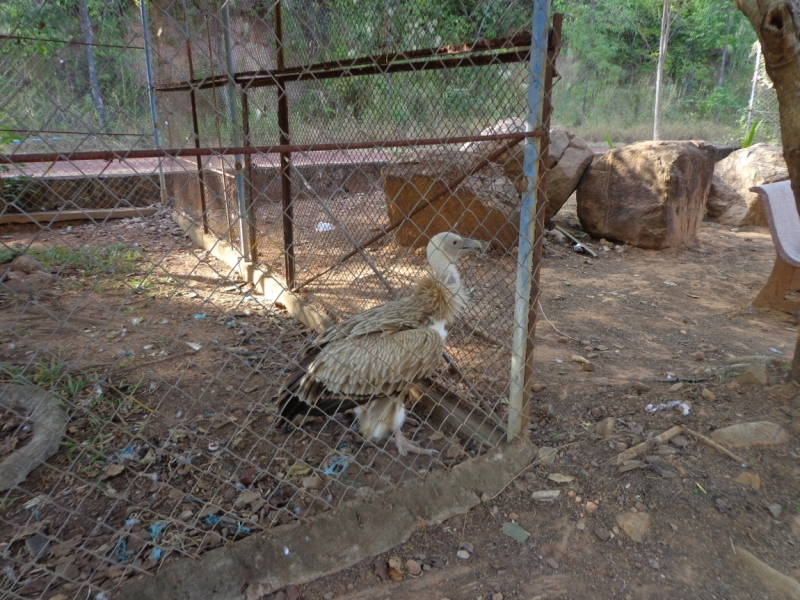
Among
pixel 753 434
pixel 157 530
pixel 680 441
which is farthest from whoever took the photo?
pixel 680 441

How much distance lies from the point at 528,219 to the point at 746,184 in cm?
935

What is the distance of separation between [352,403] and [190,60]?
486 cm

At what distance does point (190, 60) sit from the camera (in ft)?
19.2

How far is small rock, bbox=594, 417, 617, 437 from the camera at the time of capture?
295 cm

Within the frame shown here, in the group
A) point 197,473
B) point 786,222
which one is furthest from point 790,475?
point 786,222

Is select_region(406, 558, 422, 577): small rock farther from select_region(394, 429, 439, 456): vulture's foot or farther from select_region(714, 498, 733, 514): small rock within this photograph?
select_region(714, 498, 733, 514): small rock

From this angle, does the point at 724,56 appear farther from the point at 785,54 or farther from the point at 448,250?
the point at 448,250

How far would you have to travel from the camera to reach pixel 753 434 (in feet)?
8.72

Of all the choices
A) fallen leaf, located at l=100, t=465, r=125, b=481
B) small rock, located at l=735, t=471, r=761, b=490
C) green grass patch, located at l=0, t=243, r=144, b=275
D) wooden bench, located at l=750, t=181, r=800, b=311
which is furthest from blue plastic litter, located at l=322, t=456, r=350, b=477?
wooden bench, located at l=750, t=181, r=800, b=311

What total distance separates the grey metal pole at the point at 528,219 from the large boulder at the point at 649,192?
5821 millimetres

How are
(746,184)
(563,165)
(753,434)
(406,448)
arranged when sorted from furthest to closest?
(746,184), (563,165), (406,448), (753,434)

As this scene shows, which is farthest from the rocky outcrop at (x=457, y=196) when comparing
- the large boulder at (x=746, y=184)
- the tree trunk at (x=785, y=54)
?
the large boulder at (x=746, y=184)

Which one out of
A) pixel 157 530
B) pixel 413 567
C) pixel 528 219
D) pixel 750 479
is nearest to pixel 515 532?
pixel 413 567

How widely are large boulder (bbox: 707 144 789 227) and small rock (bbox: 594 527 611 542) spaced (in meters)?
8.82
